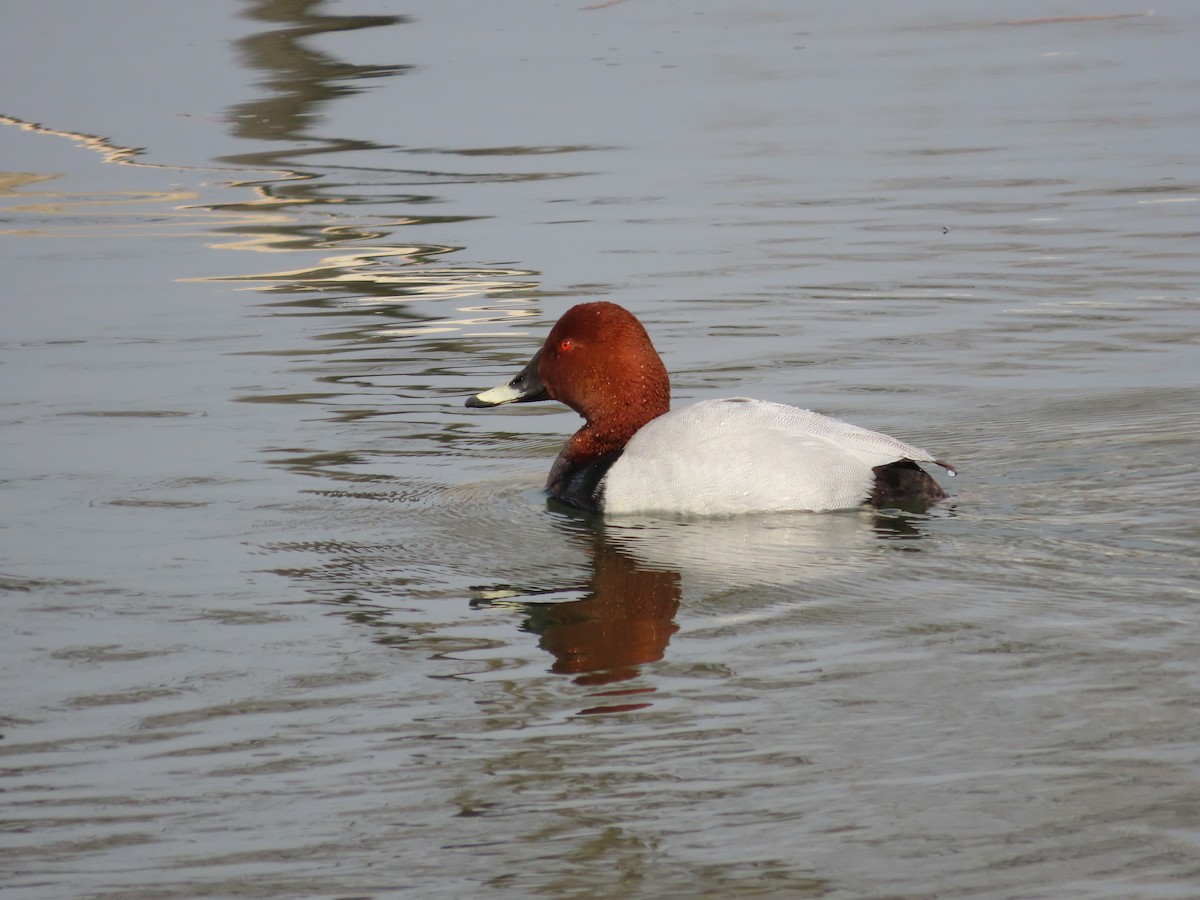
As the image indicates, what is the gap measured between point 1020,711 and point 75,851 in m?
2.12

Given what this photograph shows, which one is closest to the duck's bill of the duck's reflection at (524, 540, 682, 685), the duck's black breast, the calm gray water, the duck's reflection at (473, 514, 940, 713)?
the calm gray water

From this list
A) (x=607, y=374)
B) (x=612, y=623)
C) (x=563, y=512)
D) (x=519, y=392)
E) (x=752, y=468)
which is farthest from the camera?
(x=519, y=392)

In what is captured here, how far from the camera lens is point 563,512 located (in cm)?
679

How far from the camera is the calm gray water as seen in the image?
12.7 feet

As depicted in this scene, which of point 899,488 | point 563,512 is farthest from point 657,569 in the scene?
point 899,488

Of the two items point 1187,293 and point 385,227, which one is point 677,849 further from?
point 385,227

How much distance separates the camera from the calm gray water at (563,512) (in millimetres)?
3863

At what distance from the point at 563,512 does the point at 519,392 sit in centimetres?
80

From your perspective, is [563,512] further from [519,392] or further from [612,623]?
[612,623]

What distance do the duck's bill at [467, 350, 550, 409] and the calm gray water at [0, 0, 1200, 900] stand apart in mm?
298

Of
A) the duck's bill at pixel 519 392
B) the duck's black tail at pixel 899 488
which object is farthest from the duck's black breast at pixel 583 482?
the duck's black tail at pixel 899 488

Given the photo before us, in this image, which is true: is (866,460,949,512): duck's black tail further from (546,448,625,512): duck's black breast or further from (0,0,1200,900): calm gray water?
(546,448,625,512): duck's black breast

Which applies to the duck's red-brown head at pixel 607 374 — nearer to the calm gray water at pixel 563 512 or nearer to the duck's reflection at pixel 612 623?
the calm gray water at pixel 563 512

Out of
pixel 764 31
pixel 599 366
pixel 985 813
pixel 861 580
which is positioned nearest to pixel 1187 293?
pixel 599 366
